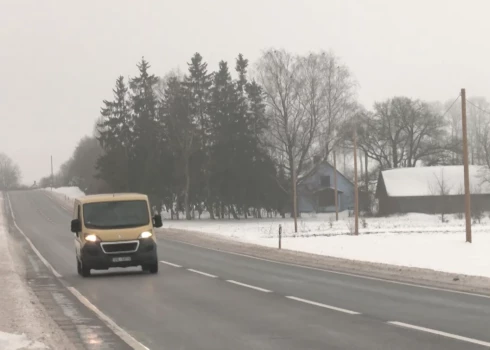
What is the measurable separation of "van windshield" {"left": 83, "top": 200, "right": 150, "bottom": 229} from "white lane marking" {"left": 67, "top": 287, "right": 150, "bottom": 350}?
432 cm

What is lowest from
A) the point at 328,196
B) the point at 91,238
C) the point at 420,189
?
the point at 91,238

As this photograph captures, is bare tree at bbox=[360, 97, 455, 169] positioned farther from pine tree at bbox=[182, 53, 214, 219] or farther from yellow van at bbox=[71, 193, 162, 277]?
yellow van at bbox=[71, 193, 162, 277]

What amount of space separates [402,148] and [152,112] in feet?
110

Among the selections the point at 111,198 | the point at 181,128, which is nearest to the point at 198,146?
the point at 181,128

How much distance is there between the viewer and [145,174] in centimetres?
Result: 7619

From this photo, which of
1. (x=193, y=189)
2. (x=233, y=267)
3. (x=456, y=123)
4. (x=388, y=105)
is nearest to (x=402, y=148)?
(x=388, y=105)

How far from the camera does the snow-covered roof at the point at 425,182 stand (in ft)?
271

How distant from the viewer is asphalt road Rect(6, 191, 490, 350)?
366 inches

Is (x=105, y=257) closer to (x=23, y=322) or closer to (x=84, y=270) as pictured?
(x=84, y=270)

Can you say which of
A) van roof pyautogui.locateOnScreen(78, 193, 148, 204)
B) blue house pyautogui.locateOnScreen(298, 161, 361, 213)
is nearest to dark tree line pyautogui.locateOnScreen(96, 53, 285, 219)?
blue house pyautogui.locateOnScreen(298, 161, 361, 213)

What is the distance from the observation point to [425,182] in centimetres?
8419

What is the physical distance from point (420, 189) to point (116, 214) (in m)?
67.6

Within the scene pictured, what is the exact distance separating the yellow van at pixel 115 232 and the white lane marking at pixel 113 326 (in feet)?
11.9

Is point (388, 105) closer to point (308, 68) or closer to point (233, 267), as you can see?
point (308, 68)
